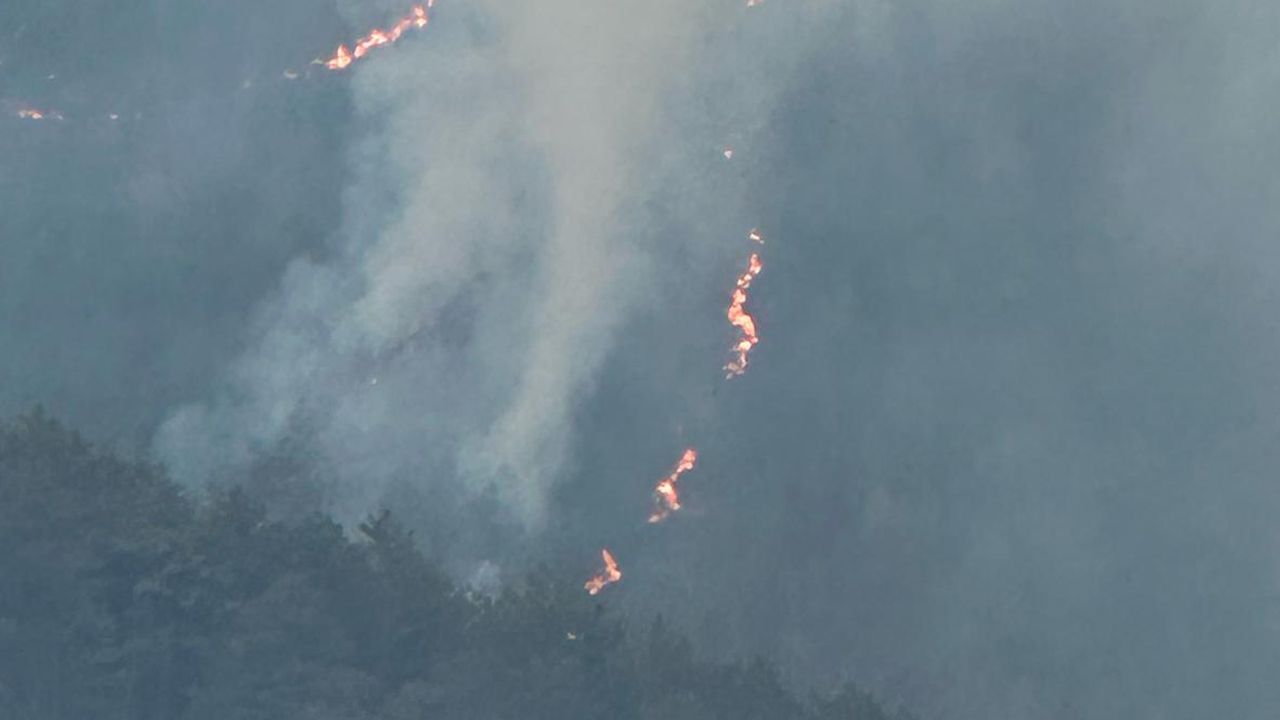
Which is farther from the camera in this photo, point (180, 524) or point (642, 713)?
point (180, 524)

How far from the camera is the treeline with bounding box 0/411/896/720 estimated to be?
23.9 meters

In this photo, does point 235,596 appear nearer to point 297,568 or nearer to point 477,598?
point 297,568

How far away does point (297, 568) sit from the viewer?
25453 mm

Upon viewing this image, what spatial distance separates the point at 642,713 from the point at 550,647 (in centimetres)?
152

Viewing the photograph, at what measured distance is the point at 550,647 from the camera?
24.8 meters

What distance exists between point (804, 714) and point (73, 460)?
10.7 metres

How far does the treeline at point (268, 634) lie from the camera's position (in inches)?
940

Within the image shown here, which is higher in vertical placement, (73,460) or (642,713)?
(73,460)

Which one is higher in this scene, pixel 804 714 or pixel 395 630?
pixel 395 630

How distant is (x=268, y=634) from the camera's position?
24047mm

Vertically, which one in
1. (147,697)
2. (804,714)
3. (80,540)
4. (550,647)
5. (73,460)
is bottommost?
(804,714)

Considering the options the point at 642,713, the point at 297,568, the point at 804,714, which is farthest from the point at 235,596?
the point at 804,714

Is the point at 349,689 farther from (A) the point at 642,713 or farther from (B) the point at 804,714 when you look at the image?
(B) the point at 804,714

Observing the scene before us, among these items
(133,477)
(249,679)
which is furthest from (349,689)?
(133,477)
